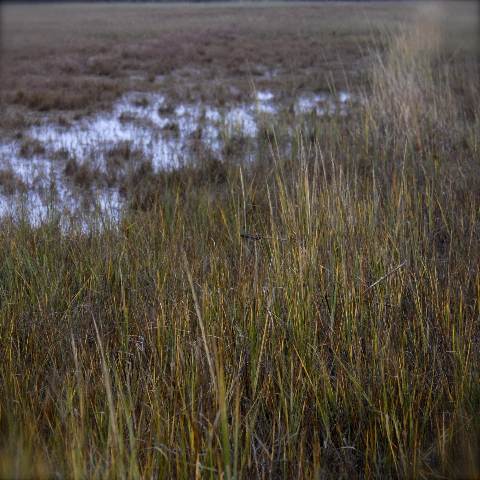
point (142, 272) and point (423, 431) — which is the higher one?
point (142, 272)

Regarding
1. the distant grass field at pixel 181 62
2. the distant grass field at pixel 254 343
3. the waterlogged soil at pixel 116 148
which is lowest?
the distant grass field at pixel 254 343

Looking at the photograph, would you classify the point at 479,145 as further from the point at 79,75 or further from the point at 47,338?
the point at 79,75

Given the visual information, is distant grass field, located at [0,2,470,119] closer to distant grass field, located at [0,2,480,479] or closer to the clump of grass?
the clump of grass

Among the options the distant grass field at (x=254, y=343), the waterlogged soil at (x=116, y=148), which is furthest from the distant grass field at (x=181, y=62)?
the distant grass field at (x=254, y=343)

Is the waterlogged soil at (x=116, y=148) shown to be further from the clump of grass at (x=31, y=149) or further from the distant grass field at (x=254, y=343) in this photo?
the distant grass field at (x=254, y=343)

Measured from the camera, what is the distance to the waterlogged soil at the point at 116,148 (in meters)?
3.89

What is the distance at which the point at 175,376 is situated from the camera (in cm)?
144

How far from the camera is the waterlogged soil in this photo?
3.89m

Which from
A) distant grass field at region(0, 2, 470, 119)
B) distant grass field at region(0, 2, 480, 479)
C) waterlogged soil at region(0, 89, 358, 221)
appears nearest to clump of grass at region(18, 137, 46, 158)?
waterlogged soil at region(0, 89, 358, 221)

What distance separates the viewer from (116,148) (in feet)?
16.8

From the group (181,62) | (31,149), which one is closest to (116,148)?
(31,149)

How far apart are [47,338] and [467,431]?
148 cm

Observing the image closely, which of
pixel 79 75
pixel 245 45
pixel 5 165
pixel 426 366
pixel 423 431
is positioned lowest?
pixel 423 431

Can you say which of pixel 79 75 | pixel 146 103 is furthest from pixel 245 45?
pixel 146 103
